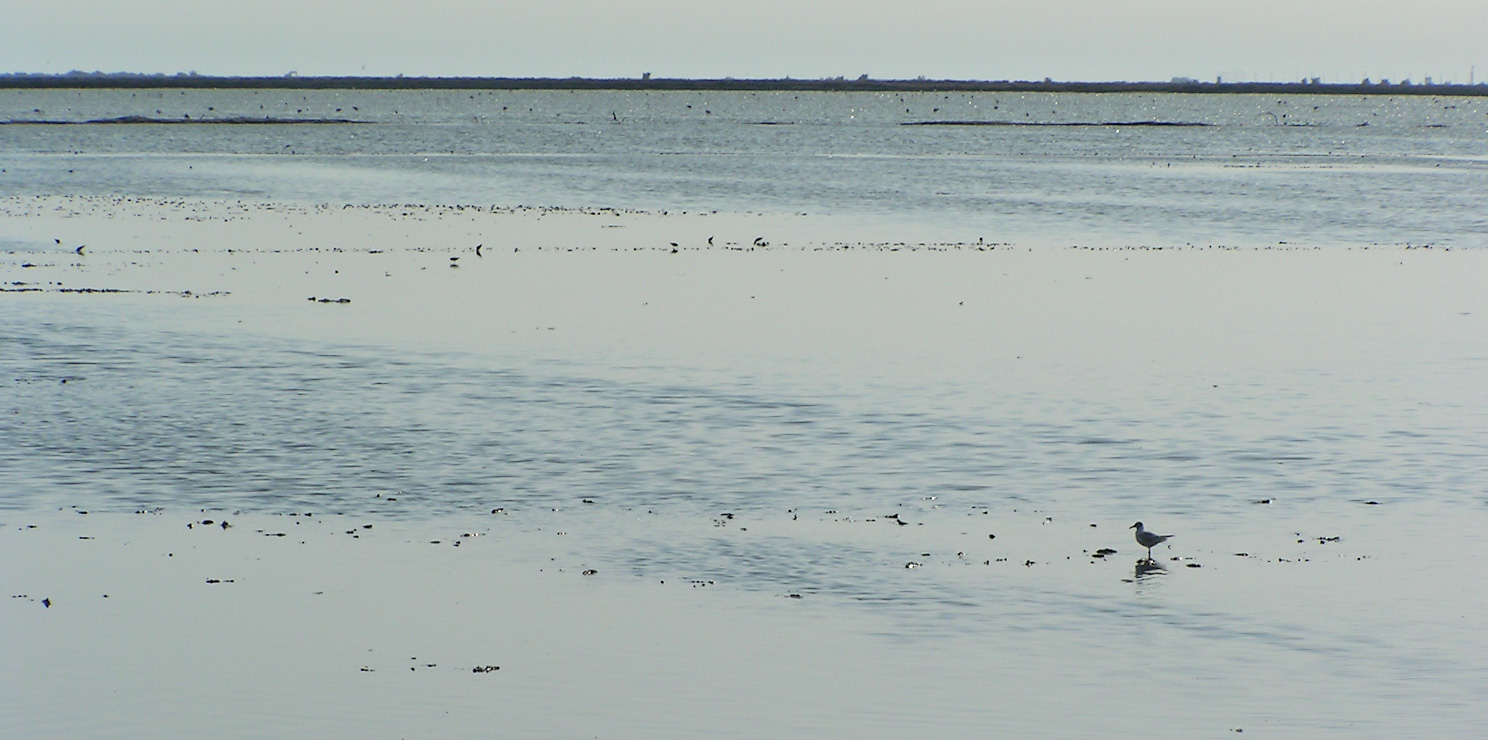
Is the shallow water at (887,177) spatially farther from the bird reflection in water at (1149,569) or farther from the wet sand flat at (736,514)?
the bird reflection in water at (1149,569)

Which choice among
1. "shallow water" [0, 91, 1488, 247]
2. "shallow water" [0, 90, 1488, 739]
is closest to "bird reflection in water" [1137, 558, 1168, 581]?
"shallow water" [0, 90, 1488, 739]

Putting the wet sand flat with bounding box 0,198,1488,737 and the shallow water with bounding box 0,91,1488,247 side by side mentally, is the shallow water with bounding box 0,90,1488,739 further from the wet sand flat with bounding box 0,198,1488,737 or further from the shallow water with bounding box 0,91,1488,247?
the shallow water with bounding box 0,91,1488,247

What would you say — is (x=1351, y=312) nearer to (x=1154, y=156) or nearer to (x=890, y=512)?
(x=890, y=512)

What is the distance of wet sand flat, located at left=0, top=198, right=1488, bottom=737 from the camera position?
1338cm

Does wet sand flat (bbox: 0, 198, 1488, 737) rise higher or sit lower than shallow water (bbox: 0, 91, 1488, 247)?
lower

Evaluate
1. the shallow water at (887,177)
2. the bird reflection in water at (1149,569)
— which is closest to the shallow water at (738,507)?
the bird reflection in water at (1149,569)

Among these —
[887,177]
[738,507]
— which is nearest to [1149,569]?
[738,507]

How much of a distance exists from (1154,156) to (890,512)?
121 metres

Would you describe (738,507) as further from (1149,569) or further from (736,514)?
(1149,569)

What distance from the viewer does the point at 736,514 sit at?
63.0 ft

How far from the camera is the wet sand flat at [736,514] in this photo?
13375mm

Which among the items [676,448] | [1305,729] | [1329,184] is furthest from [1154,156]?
[1305,729]

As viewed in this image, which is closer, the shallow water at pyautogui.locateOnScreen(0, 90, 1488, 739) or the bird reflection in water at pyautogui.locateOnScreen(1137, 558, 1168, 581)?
the shallow water at pyautogui.locateOnScreen(0, 90, 1488, 739)

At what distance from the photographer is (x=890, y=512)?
19.5 meters
